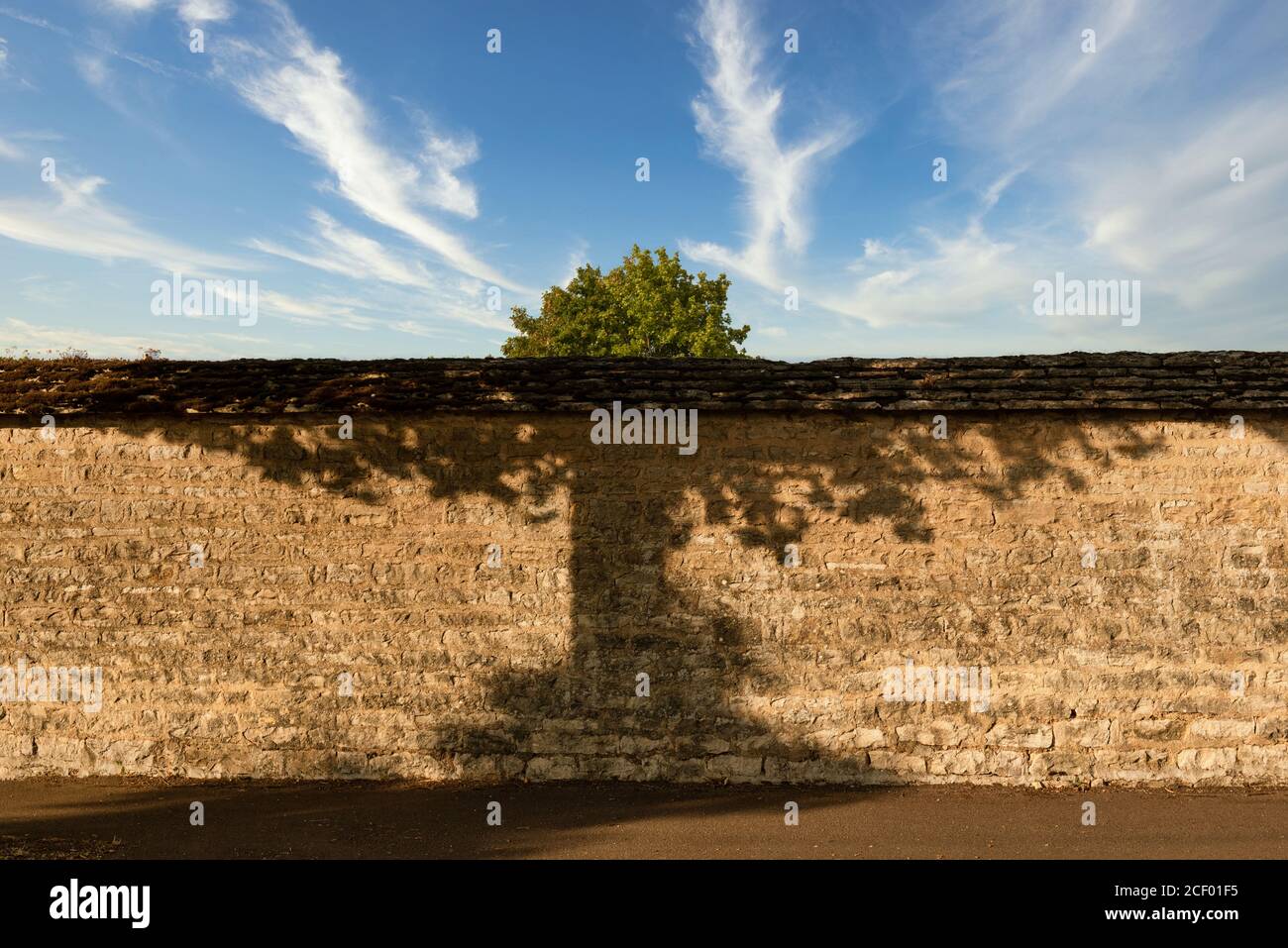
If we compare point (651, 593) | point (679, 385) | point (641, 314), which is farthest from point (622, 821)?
point (641, 314)

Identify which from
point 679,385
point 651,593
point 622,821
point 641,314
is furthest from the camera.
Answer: point 641,314

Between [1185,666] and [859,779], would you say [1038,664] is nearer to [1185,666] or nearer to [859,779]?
[1185,666]

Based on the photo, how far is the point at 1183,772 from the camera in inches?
257

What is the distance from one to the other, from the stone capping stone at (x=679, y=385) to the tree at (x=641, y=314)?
56.7 ft

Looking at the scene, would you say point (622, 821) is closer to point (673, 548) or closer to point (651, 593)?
point (651, 593)

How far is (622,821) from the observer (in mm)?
5926

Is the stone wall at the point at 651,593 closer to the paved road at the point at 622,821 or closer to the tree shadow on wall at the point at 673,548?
the tree shadow on wall at the point at 673,548

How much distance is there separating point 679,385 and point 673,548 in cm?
153

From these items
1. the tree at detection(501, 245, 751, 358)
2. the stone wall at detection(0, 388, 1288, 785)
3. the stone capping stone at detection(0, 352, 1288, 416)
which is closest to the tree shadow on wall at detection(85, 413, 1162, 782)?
the stone wall at detection(0, 388, 1288, 785)

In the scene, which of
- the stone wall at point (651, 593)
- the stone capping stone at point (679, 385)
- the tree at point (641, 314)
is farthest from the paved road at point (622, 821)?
the tree at point (641, 314)

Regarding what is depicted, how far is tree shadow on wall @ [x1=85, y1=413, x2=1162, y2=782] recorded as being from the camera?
22.2 feet

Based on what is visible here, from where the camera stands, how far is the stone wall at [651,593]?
6.66 m

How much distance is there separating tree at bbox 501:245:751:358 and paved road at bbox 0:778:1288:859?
62.9ft

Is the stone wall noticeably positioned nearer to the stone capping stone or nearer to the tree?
the stone capping stone
